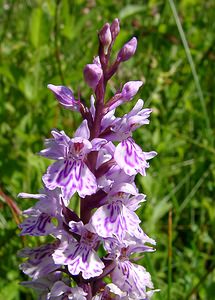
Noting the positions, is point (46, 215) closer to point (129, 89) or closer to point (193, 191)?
point (129, 89)

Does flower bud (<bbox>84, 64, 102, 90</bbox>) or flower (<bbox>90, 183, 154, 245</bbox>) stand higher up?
flower bud (<bbox>84, 64, 102, 90</bbox>)

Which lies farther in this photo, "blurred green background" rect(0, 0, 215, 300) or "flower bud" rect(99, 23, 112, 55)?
"blurred green background" rect(0, 0, 215, 300)

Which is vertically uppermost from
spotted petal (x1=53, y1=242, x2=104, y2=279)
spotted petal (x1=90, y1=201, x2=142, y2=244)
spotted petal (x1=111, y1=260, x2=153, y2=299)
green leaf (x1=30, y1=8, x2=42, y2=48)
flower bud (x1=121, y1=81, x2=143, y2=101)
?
green leaf (x1=30, y1=8, x2=42, y2=48)

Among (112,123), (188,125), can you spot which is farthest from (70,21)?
(112,123)

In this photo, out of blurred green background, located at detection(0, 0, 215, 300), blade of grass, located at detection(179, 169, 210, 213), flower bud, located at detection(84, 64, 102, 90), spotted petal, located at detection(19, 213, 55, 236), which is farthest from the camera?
blade of grass, located at detection(179, 169, 210, 213)

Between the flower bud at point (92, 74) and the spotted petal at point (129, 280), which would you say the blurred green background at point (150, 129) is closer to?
the spotted petal at point (129, 280)

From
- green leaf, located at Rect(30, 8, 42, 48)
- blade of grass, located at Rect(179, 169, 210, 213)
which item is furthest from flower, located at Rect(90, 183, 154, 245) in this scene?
green leaf, located at Rect(30, 8, 42, 48)

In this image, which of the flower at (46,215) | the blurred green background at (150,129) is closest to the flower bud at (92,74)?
the flower at (46,215)

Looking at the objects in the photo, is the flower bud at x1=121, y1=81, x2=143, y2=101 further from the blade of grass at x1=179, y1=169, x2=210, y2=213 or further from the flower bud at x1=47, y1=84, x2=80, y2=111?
the blade of grass at x1=179, y1=169, x2=210, y2=213

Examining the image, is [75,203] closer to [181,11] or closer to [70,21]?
[70,21]
